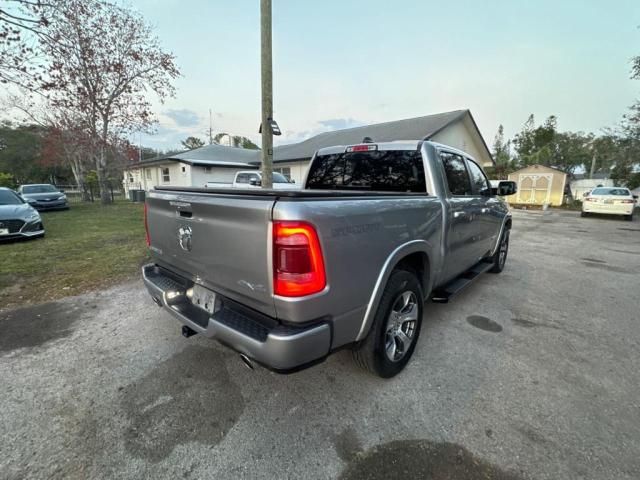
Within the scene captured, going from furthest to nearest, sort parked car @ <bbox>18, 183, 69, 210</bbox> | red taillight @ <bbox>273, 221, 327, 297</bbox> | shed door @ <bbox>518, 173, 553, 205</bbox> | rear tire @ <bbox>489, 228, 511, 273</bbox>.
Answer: shed door @ <bbox>518, 173, 553, 205</bbox>, parked car @ <bbox>18, 183, 69, 210</bbox>, rear tire @ <bbox>489, 228, 511, 273</bbox>, red taillight @ <bbox>273, 221, 327, 297</bbox>

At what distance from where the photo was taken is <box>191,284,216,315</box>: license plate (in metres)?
2.07

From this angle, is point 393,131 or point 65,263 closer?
point 65,263

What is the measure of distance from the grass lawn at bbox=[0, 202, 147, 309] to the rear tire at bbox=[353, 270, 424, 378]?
14.2 feet

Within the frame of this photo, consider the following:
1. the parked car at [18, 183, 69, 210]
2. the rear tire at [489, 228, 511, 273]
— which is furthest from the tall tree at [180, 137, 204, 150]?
the rear tire at [489, 228, 511, 273]

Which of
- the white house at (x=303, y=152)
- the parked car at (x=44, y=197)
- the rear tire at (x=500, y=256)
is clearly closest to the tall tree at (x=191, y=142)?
the white house at (x=303, y=152)

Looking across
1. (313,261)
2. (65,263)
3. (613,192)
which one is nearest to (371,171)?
(313,261)

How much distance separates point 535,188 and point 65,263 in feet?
89.0

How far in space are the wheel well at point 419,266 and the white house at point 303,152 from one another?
42.4 ft

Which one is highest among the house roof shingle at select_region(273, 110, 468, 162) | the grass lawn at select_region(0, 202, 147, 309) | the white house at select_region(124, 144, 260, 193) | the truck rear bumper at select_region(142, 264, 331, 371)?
the house roof shingle at select_region(273, 110, 468, 162)

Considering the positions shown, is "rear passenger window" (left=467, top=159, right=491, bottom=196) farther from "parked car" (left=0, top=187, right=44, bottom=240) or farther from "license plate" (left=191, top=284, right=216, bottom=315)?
"parked car" (left=0, top=187, right=44, bottom=240)

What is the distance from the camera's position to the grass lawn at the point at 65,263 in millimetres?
4211

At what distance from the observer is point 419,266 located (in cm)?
268

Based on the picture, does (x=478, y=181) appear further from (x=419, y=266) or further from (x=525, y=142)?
(x=525, y=142)

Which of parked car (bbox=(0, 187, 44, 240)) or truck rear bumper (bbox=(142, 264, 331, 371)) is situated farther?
parked car (bbox=(0, 187, 44, 240))
